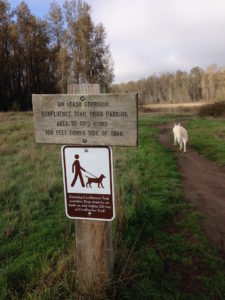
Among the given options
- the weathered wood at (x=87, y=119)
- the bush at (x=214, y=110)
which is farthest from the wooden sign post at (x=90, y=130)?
the bush at (x=214, y=110)

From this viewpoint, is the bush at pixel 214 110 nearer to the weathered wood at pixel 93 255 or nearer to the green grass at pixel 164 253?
the green grass at pixel 164 253

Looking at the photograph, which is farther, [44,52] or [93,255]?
[44,52]

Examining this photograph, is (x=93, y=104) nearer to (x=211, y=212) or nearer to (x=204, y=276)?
(x=204, y=276)

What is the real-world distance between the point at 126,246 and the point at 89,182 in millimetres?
1609

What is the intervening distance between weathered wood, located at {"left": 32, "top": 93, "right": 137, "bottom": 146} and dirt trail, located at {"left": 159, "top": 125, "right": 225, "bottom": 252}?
2548 mm

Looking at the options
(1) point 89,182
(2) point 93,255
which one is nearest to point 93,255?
(2) point 93,255

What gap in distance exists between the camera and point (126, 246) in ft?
10.8

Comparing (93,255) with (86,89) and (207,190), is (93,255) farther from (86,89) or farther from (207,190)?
(207,190)

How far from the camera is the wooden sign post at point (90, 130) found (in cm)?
192

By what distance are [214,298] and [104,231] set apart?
4.75 feet

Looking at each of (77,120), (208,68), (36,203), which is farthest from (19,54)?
(208,68)

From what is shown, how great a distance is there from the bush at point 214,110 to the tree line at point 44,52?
11.7m

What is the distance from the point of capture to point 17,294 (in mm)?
2494

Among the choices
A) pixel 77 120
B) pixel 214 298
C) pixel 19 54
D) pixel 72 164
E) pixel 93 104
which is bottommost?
pixel 214 298
